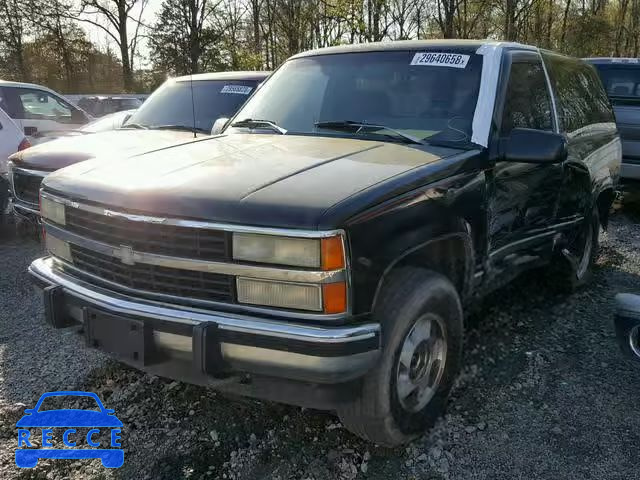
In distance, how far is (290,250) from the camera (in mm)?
2219

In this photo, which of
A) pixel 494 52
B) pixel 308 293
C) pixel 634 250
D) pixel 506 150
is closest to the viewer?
pixel 308 293

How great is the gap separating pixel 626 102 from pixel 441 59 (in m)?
6.28

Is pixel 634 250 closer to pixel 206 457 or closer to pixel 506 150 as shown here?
pixel 506 150

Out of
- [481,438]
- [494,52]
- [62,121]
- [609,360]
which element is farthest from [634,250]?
[62,121]

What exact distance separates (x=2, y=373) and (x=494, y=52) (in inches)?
140

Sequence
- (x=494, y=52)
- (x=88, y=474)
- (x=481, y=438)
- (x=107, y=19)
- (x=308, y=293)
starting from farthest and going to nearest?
(x=107, y=19)
(x=494, y=52)
(x=481, y=438)
(x=88, y=474)
(x=308, y=293)

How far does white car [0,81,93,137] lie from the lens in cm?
884

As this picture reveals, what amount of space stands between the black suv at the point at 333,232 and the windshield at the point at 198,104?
8.82 ft

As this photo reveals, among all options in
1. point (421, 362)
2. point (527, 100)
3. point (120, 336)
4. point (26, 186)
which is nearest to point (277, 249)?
point (120, 336)

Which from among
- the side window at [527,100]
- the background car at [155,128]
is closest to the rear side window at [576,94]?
the side window at [527,100]

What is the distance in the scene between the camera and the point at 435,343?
2.91 m

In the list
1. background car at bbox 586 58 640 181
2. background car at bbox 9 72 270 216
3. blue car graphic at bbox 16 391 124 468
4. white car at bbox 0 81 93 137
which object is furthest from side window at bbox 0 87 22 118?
background car at bbox 586 58 640 181

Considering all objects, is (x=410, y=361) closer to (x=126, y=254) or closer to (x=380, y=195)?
(x=380, y=195)

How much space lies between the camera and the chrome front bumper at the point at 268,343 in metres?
2.21
